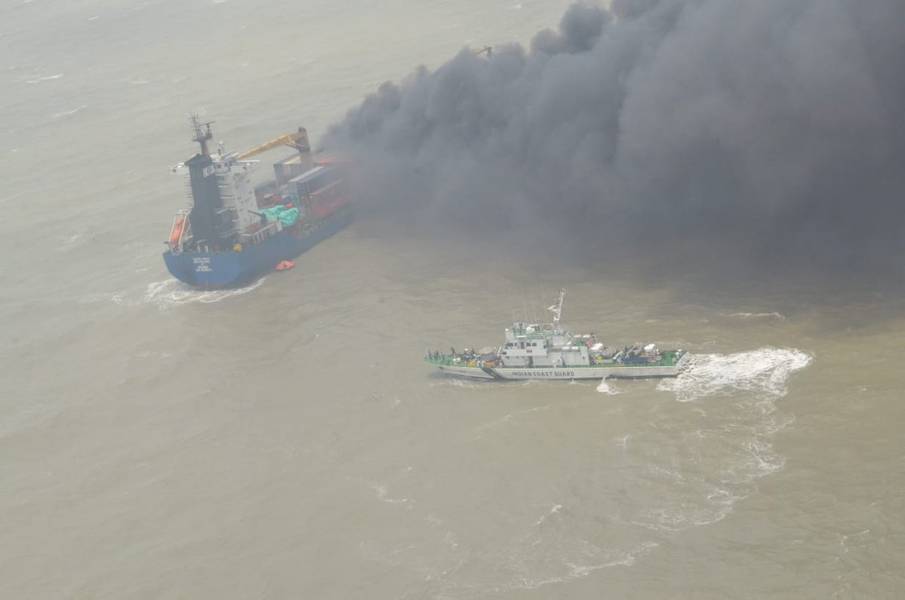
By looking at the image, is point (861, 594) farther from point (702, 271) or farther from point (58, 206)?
point (58, 206)

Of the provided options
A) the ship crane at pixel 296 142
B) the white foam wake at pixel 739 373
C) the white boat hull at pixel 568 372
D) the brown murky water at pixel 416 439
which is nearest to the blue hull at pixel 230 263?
the brown murky water at pixel 416 439

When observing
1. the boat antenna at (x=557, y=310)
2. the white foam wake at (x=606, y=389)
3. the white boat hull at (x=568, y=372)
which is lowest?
the white foam wake at (x=606, y=389)

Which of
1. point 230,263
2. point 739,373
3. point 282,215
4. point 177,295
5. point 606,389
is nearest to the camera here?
point 739,373

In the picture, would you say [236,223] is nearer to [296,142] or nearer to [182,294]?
[182,294]

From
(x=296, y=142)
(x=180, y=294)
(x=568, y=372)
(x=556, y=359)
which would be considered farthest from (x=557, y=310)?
(x=296, y=142)

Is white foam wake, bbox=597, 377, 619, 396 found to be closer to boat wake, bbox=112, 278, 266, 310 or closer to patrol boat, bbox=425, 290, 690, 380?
patrol boat, bbox=425, 290, 690, 380

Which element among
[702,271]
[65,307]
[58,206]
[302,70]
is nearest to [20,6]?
[302,70]

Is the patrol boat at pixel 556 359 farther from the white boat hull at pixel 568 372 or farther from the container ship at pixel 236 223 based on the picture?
the container ship at pixel 236 223
